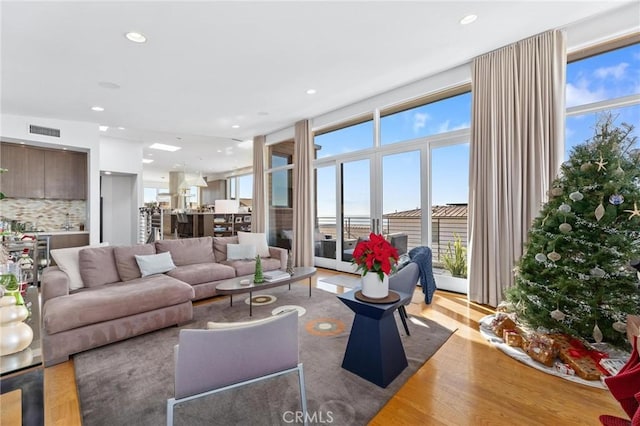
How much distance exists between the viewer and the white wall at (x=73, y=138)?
484 cm

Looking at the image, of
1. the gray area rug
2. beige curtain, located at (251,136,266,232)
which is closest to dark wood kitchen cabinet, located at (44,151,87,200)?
beige curtain, located at (251,136,266,232)

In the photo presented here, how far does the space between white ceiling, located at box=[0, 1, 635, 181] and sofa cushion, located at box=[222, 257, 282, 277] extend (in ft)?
8.41

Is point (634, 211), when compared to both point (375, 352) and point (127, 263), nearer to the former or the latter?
point (375, 352)

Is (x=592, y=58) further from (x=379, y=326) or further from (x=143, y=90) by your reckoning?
(x=143, y=90)

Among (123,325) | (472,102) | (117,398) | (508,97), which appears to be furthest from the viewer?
(472,102)

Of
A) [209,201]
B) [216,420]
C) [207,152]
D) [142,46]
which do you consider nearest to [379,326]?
[216,420]

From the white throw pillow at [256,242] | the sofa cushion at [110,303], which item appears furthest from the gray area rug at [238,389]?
the white throw pillow at [256,242]

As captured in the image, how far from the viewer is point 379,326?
200 cm

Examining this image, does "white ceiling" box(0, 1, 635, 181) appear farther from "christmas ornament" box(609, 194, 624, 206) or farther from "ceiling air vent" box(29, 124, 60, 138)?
"christmas ornament" box(609, 194, 624, 206)

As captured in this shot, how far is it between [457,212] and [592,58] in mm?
2158

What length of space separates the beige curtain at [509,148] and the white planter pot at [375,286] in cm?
207

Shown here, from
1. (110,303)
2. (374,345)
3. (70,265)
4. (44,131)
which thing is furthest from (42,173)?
(374,345)

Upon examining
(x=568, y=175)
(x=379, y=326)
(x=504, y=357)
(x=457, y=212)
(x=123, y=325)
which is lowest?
(x=504, y=357)

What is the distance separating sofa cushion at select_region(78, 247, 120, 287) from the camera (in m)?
3.17
